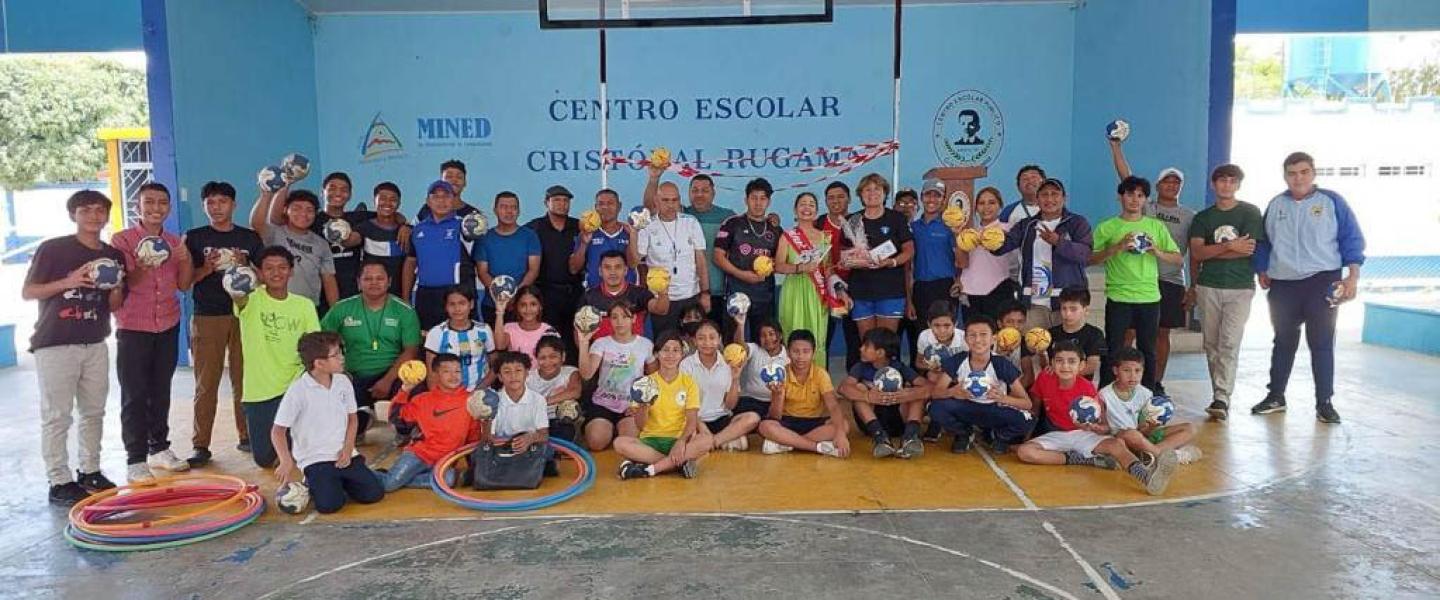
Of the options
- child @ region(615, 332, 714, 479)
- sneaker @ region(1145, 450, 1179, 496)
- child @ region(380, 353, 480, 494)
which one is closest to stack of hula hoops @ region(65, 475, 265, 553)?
child @ region(380, 353, 480, 494)

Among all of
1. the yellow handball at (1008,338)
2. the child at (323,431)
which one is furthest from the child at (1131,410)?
the child at (323,431)

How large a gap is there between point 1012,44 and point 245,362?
8429mm

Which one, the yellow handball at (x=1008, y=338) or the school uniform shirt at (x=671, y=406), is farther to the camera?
the yellow handball at (x=1008, y=338)

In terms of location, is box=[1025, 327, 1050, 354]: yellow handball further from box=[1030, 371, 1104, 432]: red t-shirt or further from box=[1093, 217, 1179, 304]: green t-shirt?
box=[1093, 217, 1179, 304]: green t-shirt

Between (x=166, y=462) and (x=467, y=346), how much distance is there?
1829 mm

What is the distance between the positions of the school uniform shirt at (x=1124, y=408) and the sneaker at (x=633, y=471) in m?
2.64

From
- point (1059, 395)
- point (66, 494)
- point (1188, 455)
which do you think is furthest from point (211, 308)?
point (1188, 455)

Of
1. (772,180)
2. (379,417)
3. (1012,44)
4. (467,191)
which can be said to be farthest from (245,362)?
(1012,44)

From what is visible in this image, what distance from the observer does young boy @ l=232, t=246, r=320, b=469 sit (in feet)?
17.5

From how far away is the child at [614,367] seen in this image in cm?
595

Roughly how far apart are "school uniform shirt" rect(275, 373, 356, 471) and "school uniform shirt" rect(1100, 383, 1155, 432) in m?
4.19

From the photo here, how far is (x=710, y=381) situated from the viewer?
19.1ft

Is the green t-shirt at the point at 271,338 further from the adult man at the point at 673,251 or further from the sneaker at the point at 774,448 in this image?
the sneaker at the point at 774,448

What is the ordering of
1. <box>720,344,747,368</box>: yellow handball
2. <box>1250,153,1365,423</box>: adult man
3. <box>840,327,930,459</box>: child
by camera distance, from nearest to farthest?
<box>720,344,747,368</box>: yellow handball < <box>840,327,930,459</box>: child < <box>1250,153,1365,423</box>: adult man
